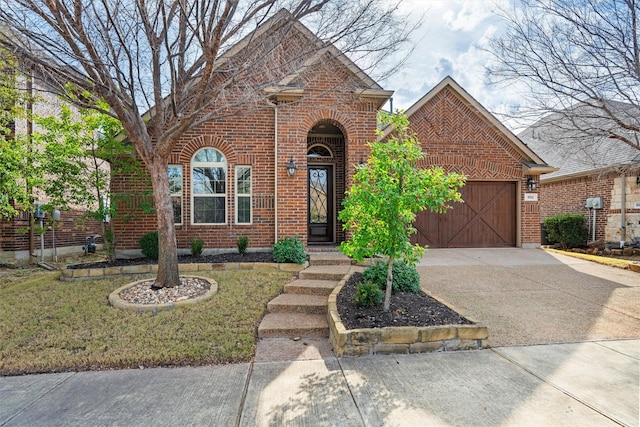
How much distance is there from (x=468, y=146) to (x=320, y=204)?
16.8 ft

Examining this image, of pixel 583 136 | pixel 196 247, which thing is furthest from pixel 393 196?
pixel 583 136

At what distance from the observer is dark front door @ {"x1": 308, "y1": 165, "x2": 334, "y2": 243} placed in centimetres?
984

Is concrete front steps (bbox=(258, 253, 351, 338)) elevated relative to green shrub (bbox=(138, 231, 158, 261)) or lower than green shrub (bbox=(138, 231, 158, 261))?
lower

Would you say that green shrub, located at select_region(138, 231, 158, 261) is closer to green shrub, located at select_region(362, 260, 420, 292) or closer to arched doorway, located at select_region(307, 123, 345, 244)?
arched doorway, located at select_region(307, 123, 345, 244)

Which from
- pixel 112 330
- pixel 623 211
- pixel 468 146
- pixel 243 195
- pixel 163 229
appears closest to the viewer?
pixel 112 330

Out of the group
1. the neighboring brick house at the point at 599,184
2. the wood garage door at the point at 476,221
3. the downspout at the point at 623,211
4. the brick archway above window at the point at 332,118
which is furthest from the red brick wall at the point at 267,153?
the downspout at the point at 623,211

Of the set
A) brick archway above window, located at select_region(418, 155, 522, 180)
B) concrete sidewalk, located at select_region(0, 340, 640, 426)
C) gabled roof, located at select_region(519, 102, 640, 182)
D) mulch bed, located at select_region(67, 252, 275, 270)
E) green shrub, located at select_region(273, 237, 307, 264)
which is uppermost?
gabled roof, located at select_region(519, 102, 640, 182)

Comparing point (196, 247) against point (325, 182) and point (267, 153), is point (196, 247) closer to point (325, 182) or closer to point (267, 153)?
point (267, 153)

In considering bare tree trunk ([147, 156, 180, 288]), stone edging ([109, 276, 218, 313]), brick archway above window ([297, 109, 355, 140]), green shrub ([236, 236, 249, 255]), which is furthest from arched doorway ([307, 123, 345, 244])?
stone edging ([109, 276, 218, 313])

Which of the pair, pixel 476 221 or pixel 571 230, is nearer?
pixel 476 221

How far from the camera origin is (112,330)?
3.99 m

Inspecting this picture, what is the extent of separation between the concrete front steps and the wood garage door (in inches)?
195

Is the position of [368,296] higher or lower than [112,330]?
higher

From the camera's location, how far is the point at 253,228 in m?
8.17
